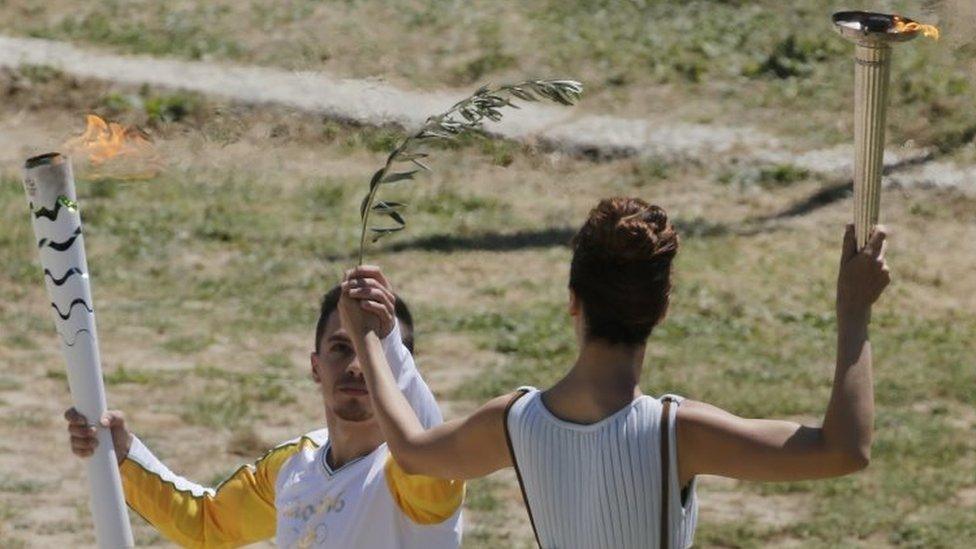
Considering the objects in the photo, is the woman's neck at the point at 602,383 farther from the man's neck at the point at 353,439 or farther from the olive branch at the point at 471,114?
the man's neck at the point at 353,439

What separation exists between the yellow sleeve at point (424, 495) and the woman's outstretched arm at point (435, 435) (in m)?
0.20

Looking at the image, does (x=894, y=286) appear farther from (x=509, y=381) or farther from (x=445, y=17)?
(x=445, y=17)

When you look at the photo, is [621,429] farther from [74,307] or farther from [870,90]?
[74,307]

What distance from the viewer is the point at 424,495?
361 centimetres

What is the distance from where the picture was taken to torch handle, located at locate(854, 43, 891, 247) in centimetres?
296

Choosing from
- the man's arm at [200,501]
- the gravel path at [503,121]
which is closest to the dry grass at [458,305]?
the gravel path at [503,121]

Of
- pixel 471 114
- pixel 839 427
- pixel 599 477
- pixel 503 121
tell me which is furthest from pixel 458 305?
pixel 839 427

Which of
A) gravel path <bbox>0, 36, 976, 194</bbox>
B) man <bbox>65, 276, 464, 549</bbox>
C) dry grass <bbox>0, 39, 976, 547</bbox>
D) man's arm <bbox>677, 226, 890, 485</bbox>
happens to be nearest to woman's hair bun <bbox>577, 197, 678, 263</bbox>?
man's arm <bbox>677, 226, 890, 485</bbox>

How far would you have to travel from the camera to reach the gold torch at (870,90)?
2.95 m

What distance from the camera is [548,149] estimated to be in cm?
1266


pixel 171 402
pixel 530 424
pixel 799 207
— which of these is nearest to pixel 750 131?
Result: pixel 799 207

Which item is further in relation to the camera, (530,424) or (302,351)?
(302,351)

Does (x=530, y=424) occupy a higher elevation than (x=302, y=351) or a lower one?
higher

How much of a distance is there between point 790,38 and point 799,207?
2.74 metres
